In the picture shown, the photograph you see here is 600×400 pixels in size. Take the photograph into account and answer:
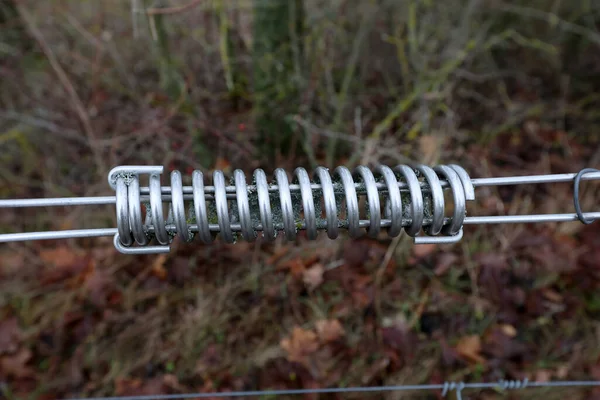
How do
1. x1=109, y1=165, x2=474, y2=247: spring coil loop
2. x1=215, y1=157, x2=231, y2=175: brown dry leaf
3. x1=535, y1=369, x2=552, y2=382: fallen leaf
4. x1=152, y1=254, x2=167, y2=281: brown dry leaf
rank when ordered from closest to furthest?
x1=109, y1=165, x2=474, y2=247: spring coil loop → x1=535, y1=369, x2=552, y2=382: fallen leaf → x1=152, y1=254, x2=167, y2=281: brown dry leaf → x1=215, y1=157, x2=231, y2=175: brown dry leaf

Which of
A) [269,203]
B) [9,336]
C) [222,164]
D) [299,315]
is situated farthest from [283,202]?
[9,336]

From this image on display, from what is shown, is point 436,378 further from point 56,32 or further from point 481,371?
point 56,32

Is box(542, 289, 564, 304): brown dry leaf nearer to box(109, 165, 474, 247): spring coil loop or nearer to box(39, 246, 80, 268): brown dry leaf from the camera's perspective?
box(109, 165, 474, 247): spring coil loop

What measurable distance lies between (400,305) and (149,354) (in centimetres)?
159

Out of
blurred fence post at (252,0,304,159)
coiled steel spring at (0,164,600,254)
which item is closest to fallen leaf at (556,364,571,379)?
coiled steel spring at (0,164,600,254)

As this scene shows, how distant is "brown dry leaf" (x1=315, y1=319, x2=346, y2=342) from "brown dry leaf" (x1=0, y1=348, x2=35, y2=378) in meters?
1.73

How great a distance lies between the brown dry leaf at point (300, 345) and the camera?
87.1 inches

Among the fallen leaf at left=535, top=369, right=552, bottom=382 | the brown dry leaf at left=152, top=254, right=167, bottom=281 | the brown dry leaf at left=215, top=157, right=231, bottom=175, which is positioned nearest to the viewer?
the fallen leaf at left=535, top=369, right=552, bottom=382

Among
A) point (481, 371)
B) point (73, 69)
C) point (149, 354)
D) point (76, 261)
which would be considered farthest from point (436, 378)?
point (73, 69)

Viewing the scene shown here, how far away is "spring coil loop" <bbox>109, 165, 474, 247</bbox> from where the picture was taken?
0.83 meters

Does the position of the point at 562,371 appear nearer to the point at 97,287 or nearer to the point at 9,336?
the point at 97,287

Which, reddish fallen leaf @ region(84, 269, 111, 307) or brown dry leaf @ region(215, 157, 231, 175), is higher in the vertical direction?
brown dry leaf @ region(215, 157, 231, 175)

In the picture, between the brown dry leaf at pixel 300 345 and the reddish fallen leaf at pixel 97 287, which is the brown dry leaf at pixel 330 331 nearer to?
the brown dry leaf at pixel 300 345

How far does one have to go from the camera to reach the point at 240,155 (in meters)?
2.64
